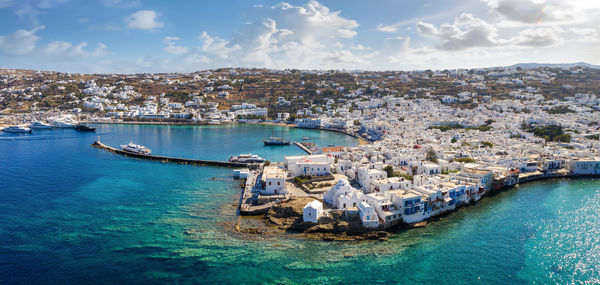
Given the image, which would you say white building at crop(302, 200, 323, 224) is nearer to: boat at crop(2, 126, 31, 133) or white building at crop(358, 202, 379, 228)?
white building at crop(358, 202, 379, 228)

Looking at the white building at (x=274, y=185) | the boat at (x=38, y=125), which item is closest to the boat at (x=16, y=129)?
the boat at (x=38, y=125)

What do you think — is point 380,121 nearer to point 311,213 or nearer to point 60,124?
point 311,213

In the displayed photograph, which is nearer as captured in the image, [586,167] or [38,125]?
[586,167]

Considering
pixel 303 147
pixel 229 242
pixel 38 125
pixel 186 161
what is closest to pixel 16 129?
pixel 38 125

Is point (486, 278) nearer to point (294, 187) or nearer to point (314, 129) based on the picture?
point (294, 187)

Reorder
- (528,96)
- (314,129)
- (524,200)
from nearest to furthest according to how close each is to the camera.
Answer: (524,200) < (314,129) < (528,96)

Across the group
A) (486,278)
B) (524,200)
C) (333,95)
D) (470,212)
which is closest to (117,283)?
(486,278)

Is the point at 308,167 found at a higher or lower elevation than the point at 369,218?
higher
